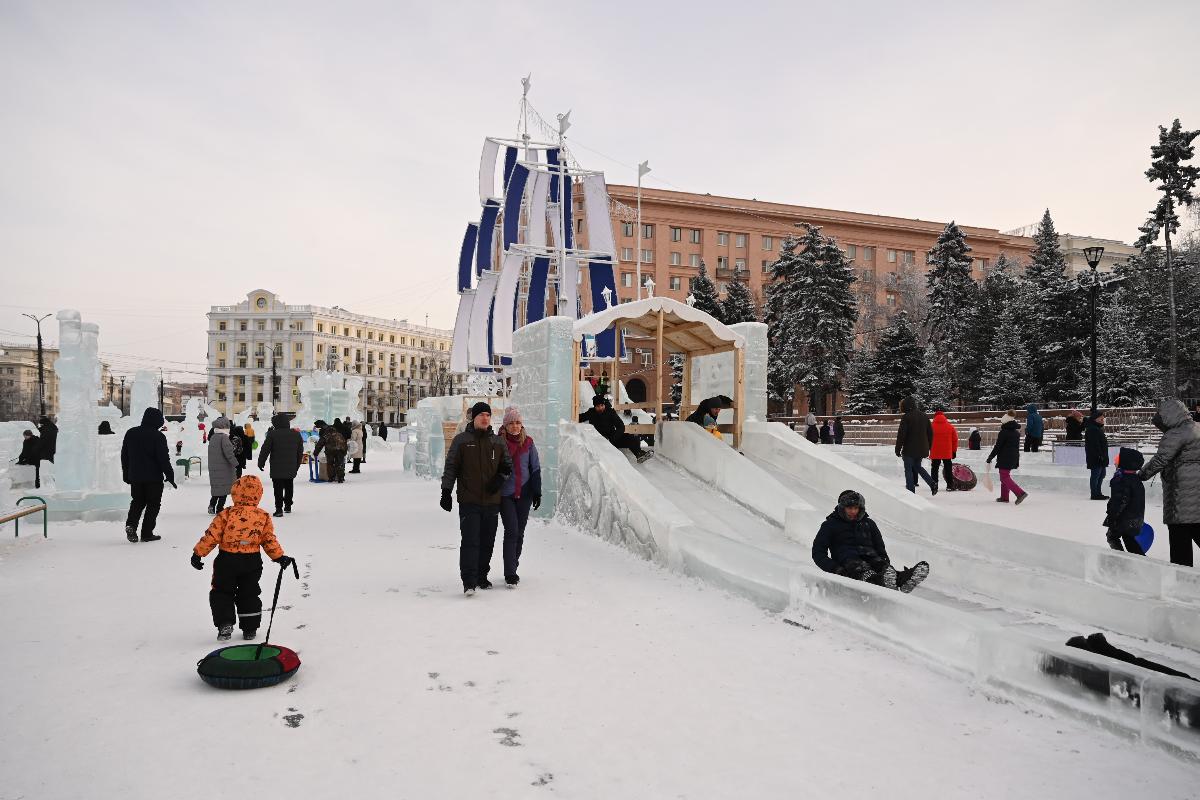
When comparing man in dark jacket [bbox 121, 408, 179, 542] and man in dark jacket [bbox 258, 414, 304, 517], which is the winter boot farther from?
man in dark jacket [bbox 258, 414, 304, 517]

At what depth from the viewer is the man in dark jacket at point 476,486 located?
6734 millimetres

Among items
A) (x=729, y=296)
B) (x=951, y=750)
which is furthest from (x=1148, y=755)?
(x=729, y=296)

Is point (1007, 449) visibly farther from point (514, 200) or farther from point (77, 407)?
point (514, 200)

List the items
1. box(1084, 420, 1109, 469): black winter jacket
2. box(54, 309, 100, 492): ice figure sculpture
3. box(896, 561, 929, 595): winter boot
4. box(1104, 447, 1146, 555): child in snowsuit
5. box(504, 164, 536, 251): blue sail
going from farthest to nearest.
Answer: box(504, 164, 536, 251): blue sail < box(1084, 420, 1109, 469): black winter jacket < box(54, 309, 100, 492): ice figure sculpture < box(1104, 447, 1146, 555): child in snowsuit < box(896, 561, 929, 595): winter boot

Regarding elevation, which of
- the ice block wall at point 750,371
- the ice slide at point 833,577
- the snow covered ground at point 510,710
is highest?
the ice block wall at point 750,371

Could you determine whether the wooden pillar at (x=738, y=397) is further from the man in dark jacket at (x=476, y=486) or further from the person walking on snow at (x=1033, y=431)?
the person walking on snow at (x=1033, y=431)

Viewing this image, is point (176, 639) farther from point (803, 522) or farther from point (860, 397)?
point (860, 397)

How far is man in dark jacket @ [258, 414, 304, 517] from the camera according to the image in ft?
41.0

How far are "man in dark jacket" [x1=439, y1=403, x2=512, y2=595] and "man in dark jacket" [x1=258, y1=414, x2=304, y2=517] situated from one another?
6536 mm

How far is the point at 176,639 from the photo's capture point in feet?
17.4

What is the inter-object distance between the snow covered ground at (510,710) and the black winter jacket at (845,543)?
665 millimetres

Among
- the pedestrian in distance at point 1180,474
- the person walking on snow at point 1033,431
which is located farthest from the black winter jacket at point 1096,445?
the pedestrian in distance at point 1180,474

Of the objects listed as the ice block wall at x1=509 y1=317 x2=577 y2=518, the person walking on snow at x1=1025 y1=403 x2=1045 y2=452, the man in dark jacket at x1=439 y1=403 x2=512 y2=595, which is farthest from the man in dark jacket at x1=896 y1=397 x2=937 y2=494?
the man in dark jacket at x1=439 y1=403 x2=512 y2=595

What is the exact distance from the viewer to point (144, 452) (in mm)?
9352
